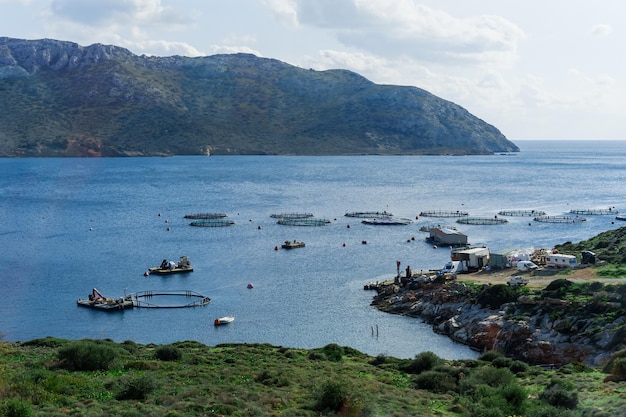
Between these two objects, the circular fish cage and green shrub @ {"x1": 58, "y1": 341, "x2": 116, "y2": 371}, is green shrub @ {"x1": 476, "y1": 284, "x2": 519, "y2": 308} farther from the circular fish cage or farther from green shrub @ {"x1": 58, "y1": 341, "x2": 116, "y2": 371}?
green shrub @ {"x1": 58, "y1": 341, "x2": 116, "y2": 371}

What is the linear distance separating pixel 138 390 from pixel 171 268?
2103 inches

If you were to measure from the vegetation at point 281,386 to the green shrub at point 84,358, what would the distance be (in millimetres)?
50

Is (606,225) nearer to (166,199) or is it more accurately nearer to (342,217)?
(342,217)

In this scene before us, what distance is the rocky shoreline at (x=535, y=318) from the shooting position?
4544cm

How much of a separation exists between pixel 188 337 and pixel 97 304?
14.5 metres

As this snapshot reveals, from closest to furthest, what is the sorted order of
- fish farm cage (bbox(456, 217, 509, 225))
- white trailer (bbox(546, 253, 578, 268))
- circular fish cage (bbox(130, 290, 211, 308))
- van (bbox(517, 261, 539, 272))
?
white trailer (bbox(546, 253, 578, 268)) → van (bbox(517, 261, 539, 272)) → circular fish cage (bbox(130, 290, 211, 308)) → fish farm cage (bbox(456, 217, 509, 225))

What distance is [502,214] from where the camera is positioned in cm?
12925

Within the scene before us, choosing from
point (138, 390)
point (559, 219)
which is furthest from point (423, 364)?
point (559, 219)

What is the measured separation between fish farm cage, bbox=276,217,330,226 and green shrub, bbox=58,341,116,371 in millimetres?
83354

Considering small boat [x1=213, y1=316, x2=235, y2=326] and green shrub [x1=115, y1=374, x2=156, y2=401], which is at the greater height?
green shrub [x1=115, y1=374, x2=156, y2=401]

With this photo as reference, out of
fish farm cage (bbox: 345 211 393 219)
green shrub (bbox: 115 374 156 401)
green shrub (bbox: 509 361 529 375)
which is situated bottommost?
green shrub (bbox: 509 361 529 375)

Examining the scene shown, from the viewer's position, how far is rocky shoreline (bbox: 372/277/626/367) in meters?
45.4

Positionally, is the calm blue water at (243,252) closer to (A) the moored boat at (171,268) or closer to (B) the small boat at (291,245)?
(A) the moored boat at (171,268)

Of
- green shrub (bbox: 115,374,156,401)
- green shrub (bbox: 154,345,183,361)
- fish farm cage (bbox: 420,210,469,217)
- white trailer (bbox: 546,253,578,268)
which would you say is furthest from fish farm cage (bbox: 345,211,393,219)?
green shrub (bbox: 115,374,156,401)
